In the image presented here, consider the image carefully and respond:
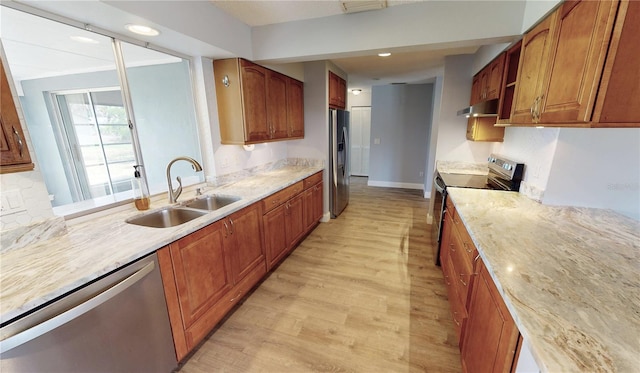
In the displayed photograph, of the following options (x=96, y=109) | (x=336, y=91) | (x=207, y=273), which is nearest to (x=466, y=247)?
(x=207, y=273)

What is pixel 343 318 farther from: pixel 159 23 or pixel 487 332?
pixel 159 23

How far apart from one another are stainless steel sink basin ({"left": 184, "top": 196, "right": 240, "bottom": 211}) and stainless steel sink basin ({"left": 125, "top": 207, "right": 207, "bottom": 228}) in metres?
0.14

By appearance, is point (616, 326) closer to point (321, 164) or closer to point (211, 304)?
point (211, 304)

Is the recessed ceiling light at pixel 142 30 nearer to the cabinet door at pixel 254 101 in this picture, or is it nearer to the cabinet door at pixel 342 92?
the cabinet door at pixel 254 101

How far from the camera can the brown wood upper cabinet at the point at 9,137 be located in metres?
1.09

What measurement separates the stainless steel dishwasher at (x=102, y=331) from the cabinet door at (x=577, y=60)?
230cm

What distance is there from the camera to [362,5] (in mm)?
1961

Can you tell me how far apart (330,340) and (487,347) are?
1.02 m

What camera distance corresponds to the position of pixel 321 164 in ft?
12.2

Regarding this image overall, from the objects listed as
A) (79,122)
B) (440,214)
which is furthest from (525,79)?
(79,122)

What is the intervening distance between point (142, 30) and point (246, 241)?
170cm

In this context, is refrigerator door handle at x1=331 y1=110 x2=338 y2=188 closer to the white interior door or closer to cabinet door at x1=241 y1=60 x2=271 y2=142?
cabinet door at x1=241 y1=60 x2=271 y2=142

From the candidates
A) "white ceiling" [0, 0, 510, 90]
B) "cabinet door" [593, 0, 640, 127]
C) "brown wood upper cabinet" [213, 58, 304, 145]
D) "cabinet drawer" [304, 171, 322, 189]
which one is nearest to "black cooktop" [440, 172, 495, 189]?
"white ceiling" [0, 0, 510, 90]

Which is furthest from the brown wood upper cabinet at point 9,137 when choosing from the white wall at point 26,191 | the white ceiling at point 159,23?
the white ceiling at point 159,23
